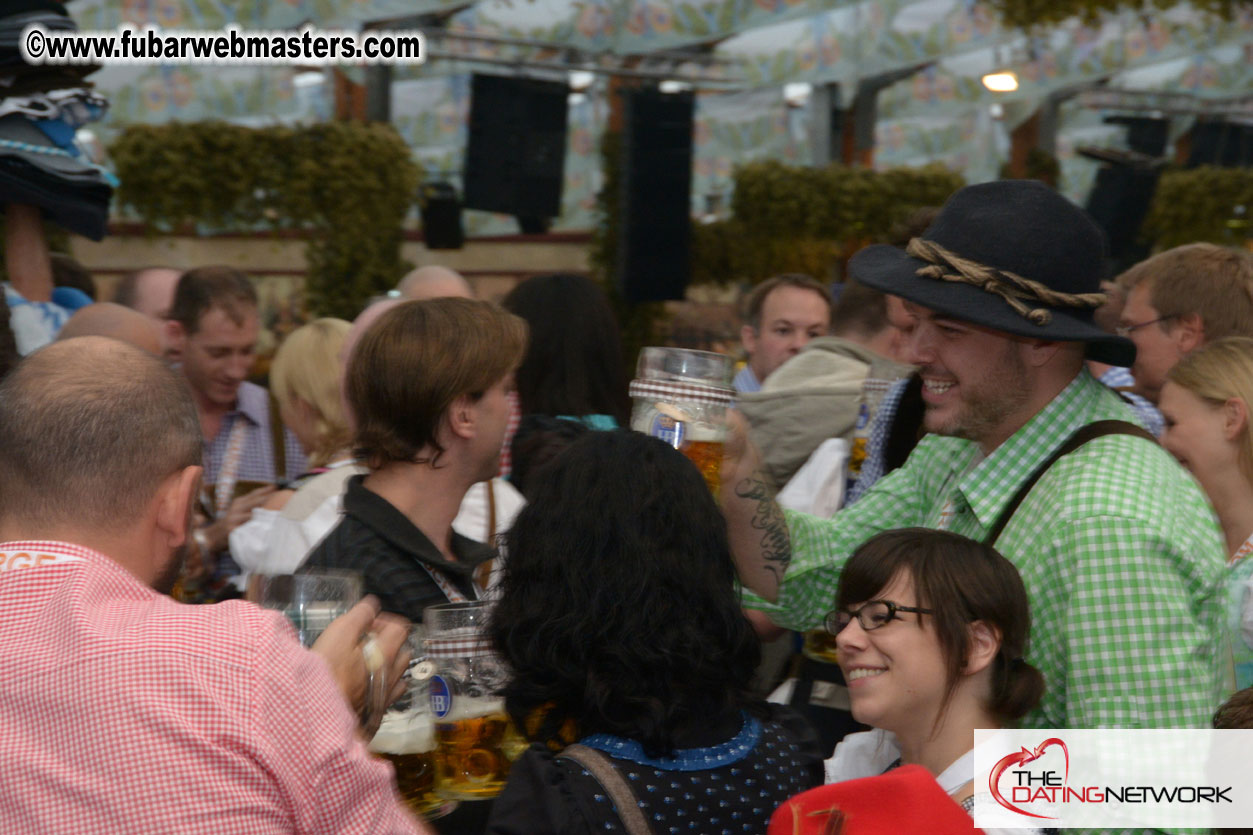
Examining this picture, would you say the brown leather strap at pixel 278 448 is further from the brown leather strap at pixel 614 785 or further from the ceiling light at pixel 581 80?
the ceiling light at pixel 581 80

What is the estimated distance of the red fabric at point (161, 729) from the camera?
1.11m

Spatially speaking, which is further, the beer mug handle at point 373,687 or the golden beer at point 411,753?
the golden beer at point 411,753

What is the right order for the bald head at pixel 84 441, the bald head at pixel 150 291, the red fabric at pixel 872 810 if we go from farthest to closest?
the bald head at pixel 150 291 < the red fabric at pixel 872 810 < the bald head at pixel 84 441

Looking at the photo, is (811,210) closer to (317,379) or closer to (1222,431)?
(317,379)

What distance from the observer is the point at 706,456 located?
1867 mm

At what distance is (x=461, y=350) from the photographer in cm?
204

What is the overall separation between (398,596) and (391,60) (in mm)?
7753

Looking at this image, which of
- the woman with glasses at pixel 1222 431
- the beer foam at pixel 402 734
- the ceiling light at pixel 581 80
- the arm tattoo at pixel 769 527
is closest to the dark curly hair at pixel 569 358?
the arm tattoo at pixel 769 527

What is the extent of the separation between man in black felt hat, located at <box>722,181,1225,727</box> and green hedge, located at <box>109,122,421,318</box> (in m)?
6.01

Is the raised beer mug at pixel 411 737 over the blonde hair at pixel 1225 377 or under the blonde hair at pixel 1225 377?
under

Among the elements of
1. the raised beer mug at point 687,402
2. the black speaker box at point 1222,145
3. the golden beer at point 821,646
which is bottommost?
the golden beer at point 821,646

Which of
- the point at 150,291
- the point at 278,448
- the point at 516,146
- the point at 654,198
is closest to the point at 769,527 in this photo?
the point at 278,448

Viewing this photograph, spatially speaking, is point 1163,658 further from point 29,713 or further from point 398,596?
point 29,713

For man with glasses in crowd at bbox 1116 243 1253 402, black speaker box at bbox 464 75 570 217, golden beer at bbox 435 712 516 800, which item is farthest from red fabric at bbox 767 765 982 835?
black speaker box at bbox 464 75 570 217
